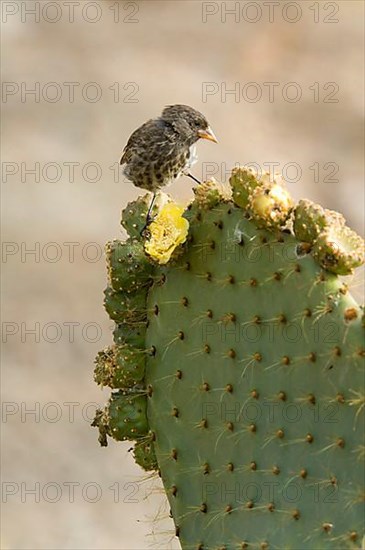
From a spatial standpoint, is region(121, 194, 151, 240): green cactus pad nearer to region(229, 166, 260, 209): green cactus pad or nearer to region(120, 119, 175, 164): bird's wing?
region(120, 119, 175, 164): bird's wing

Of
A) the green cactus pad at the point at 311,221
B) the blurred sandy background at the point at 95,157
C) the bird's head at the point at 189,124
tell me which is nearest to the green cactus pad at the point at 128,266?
the bird's head at the point at 189,124

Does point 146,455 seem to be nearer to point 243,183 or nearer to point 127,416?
point 127,416

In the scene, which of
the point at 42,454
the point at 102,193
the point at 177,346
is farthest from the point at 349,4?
the point at 177,346

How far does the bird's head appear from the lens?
2266 millimetres

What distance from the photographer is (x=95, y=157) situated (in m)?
6.88

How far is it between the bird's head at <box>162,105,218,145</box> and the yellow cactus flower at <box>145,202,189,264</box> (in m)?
0.18

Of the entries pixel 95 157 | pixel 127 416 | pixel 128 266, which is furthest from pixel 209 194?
pixel 95 157

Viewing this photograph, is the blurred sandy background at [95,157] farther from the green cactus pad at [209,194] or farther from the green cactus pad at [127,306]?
the green cactus pad at [209,194]

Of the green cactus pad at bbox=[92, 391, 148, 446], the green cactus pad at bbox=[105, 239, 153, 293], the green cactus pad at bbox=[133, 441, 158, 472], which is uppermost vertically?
the green cactus pad at bbox=[105, 239, 153, 293]

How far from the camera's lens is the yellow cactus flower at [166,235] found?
2111 mm

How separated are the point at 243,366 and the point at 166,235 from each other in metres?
0.25

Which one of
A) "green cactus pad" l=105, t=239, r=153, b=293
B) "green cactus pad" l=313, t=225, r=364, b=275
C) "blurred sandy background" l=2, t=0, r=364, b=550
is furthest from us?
"blurred sandy background" l=2, t=0, r=364, b=550

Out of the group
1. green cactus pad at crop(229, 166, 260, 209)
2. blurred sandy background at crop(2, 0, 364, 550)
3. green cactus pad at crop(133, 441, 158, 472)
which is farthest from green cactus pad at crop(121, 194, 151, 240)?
blurred sandy background at crop(2, 0, 364, 550)

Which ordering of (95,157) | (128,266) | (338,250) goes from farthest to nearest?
(95,157) < (128,266) < (338,250)
